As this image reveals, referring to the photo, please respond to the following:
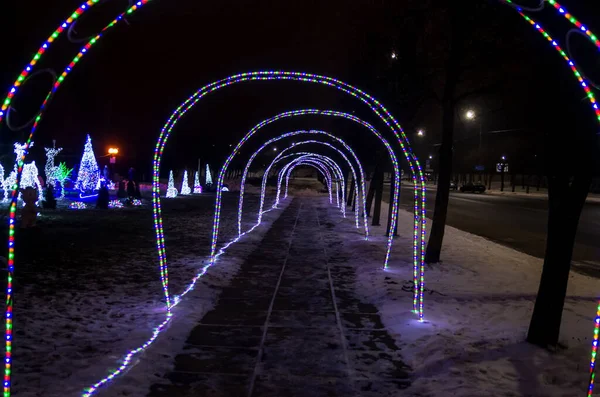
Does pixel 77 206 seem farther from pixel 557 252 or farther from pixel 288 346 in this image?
pixel 557 252

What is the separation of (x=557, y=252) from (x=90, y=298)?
6423 millimetres

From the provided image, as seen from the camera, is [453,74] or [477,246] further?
[477,246]

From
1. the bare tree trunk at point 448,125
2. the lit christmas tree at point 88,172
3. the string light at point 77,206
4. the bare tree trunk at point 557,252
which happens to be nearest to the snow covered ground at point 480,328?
the bare tree trunk at point 557,252

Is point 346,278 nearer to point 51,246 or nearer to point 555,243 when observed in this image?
point 555,243

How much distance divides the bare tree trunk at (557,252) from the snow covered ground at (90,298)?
4277mm

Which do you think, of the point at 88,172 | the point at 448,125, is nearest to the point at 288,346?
the point at 448,125

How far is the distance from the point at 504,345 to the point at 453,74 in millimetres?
6616

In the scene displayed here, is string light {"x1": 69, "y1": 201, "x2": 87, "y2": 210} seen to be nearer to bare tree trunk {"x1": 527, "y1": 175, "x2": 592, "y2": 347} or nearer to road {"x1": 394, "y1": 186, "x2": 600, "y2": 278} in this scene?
road {"x1": 394, "y1": 186, "x2": 600, "y2": 278}

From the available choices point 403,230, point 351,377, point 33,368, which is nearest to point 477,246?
point 403,230

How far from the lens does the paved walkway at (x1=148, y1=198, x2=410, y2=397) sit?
4.86m

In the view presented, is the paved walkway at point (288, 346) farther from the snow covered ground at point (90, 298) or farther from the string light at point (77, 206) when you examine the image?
the string light at point (77, 206)

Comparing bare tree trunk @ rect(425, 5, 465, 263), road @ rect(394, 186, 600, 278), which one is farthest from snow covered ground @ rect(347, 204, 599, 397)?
road @ rect(394, 186, 600, 278)

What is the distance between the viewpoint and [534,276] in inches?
416

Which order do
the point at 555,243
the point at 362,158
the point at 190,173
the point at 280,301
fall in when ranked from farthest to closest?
the point at 190,173
the point at 362,158
the point at 280,301
the point at 555,243
